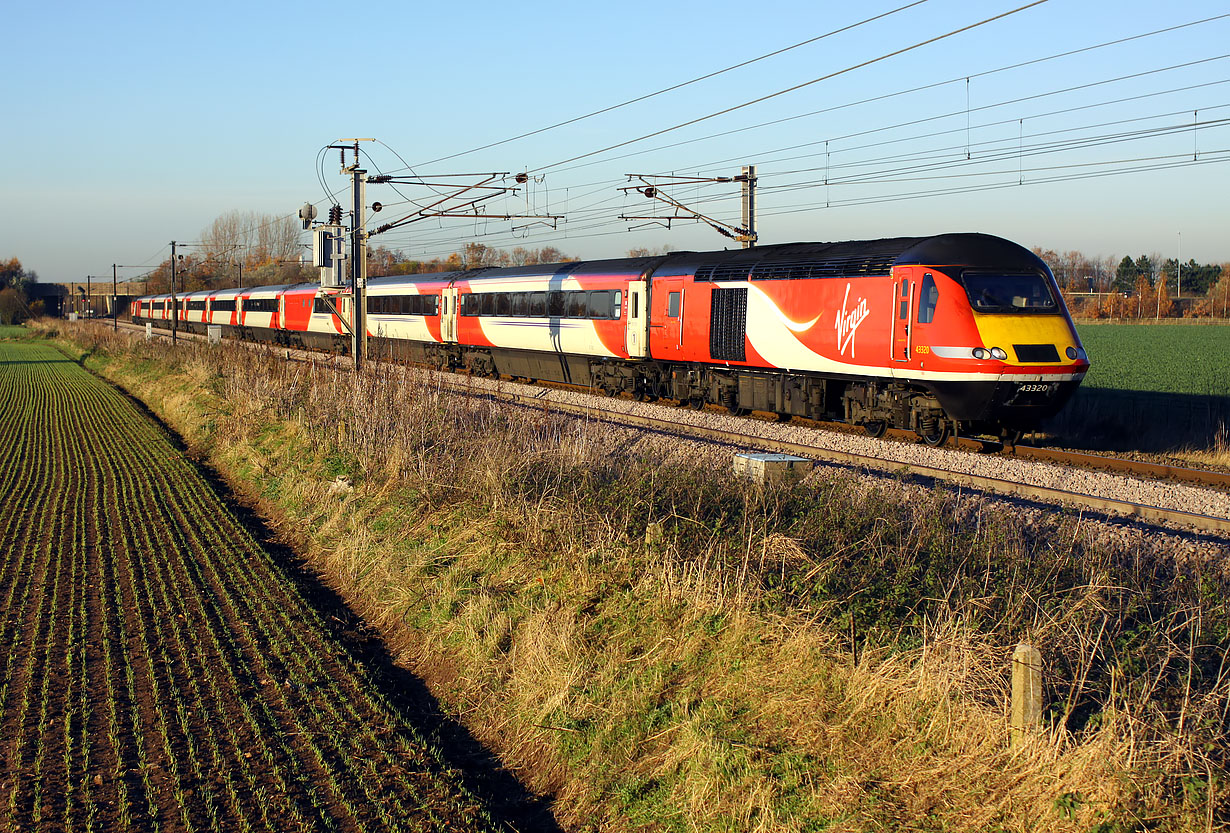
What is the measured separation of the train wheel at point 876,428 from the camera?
17.6 m

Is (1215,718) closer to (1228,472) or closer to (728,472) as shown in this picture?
(728,472)

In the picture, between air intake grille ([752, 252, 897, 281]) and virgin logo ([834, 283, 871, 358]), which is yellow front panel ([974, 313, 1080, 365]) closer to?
air intake grille ([752, 252, 897, 281])

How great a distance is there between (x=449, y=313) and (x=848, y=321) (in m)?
20.1

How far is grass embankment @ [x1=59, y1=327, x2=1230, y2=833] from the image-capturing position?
457 centimetres

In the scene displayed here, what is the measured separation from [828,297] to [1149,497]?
659 cm

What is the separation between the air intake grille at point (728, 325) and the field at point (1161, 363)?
1107 cm

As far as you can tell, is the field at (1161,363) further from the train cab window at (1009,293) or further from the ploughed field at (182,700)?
the ploughed field at (182,700)

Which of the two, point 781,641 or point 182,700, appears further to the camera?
point 182,700

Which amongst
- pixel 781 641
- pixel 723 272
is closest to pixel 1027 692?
pixel 781 641

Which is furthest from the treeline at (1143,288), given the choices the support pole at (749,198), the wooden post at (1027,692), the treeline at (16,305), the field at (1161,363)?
the treeline at (16,305)

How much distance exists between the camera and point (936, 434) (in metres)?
16.5

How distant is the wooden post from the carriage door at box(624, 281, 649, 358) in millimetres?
19342

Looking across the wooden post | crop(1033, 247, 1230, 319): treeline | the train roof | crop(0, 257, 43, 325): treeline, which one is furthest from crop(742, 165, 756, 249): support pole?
crop(0, 257, 43, 325): treeline

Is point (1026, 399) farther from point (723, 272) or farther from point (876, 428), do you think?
point (723, 272)
